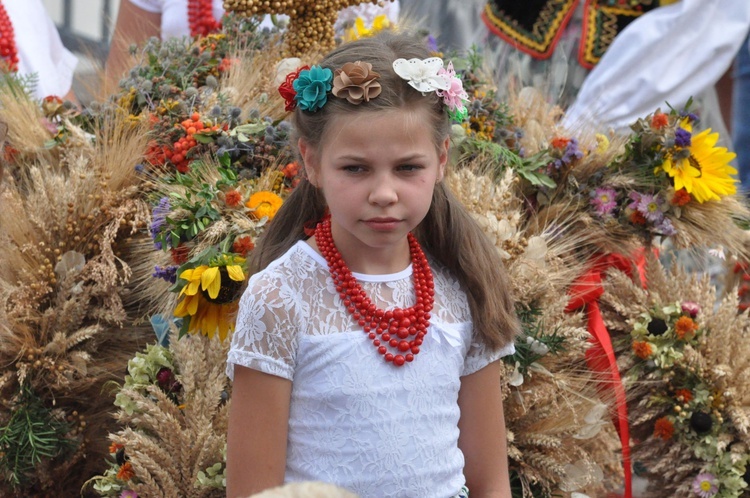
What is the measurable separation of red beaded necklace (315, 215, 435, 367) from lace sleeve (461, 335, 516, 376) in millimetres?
122

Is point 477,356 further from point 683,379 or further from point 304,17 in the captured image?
point 304,17

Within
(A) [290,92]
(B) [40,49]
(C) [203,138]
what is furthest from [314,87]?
(B) [40,49]

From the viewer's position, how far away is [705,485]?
2.11 m

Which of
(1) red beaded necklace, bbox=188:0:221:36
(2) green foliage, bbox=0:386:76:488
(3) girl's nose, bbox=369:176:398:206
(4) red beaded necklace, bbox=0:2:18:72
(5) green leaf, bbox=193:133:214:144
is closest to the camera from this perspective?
(3) girl's nose, bbox=369:176:398:206

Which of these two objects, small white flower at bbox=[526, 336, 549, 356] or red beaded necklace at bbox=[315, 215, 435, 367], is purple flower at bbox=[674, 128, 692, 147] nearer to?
small white flower at bbox=[526, 336, 549, 356]

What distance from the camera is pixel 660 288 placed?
2266 mm

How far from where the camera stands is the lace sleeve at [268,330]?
4.79ft

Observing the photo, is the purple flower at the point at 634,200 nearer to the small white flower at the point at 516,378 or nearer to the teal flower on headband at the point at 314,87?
the small white flower at the point at 516,378

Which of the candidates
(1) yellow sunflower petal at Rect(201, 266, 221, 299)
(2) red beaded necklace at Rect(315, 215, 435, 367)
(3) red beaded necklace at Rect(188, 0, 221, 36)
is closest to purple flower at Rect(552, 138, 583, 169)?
(2) red beaded necklace at Rect(315, 215, 435, 367)

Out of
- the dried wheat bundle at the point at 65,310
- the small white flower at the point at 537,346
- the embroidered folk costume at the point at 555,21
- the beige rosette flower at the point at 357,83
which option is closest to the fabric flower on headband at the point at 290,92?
the beige rosette flower at the point at 357,83

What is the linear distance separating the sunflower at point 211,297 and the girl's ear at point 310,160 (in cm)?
29

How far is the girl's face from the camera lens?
1.44 m

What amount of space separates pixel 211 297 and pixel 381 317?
0.36m

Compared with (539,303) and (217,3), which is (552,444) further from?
(217,3)
